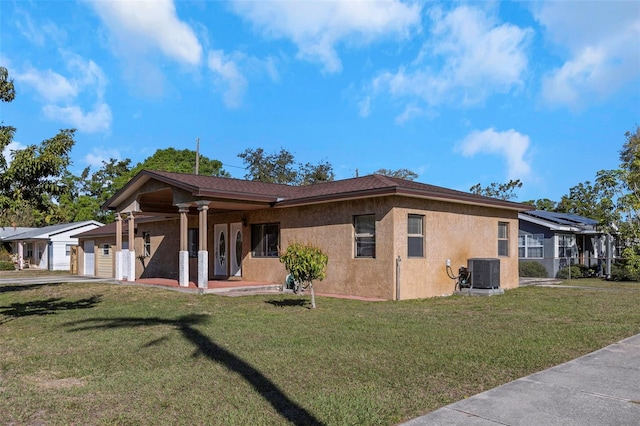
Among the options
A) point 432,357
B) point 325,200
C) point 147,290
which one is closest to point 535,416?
point 432,357

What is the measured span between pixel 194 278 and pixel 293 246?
10.5m

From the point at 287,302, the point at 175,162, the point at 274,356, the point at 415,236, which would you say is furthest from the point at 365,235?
the point at 175,162

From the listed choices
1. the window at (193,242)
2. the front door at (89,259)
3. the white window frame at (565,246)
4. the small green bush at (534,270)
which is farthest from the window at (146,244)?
the white window frame at (565,246)

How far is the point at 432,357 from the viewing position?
6.80m

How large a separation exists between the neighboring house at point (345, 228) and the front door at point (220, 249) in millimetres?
41

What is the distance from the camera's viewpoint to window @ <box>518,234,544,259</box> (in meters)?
A: 25.1

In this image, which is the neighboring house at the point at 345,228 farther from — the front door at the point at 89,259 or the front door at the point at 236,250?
the front door at the point at 89,259

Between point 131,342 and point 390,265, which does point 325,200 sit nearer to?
point 390,265

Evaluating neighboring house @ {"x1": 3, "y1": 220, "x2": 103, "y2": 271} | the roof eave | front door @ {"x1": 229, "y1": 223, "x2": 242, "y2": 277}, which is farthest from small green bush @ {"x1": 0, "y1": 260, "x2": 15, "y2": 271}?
the roof eave

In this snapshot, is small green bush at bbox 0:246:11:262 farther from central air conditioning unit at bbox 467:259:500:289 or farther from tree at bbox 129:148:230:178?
central air conditioning unit at bbox 467:259:500:289

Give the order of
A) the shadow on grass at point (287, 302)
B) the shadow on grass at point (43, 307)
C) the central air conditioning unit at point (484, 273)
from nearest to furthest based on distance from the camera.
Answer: the shadow on grass at point (43, 307), the shadow on grass at point (287, 302), the central air conditioning unit at point (484, 273)

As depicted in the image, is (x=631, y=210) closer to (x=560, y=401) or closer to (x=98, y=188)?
(x=560, y=401)

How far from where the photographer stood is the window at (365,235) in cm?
1447

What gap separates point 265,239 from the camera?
18219mm
